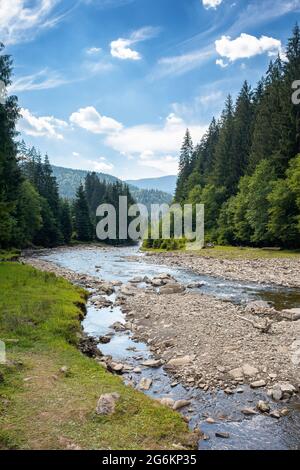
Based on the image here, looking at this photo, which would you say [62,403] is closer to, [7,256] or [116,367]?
[116,367]

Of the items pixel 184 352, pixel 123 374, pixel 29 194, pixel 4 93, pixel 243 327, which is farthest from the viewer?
pixel 29 194

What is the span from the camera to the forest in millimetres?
43656

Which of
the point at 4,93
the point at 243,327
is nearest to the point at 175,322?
the point at 243,327

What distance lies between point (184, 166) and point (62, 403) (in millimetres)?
101888

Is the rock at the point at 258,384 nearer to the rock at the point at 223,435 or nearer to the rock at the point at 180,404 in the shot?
the rock at the point at 180,404

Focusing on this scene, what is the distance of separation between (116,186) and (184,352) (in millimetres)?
106836

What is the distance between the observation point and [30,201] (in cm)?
6225

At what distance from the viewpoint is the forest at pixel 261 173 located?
43.7 metres

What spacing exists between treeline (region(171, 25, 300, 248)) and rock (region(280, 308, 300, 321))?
78.3 ft

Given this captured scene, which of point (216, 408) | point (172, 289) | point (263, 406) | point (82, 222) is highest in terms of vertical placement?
point (82, 222)

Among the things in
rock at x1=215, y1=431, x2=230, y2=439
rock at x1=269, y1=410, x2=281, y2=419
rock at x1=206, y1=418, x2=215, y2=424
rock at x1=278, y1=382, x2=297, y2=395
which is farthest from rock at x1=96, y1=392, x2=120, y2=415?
rock at x1=278, y1=382, x2=297, y2=395

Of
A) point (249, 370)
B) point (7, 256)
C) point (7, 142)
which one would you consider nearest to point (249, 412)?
point (249, 370)

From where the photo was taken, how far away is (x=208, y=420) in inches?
359
